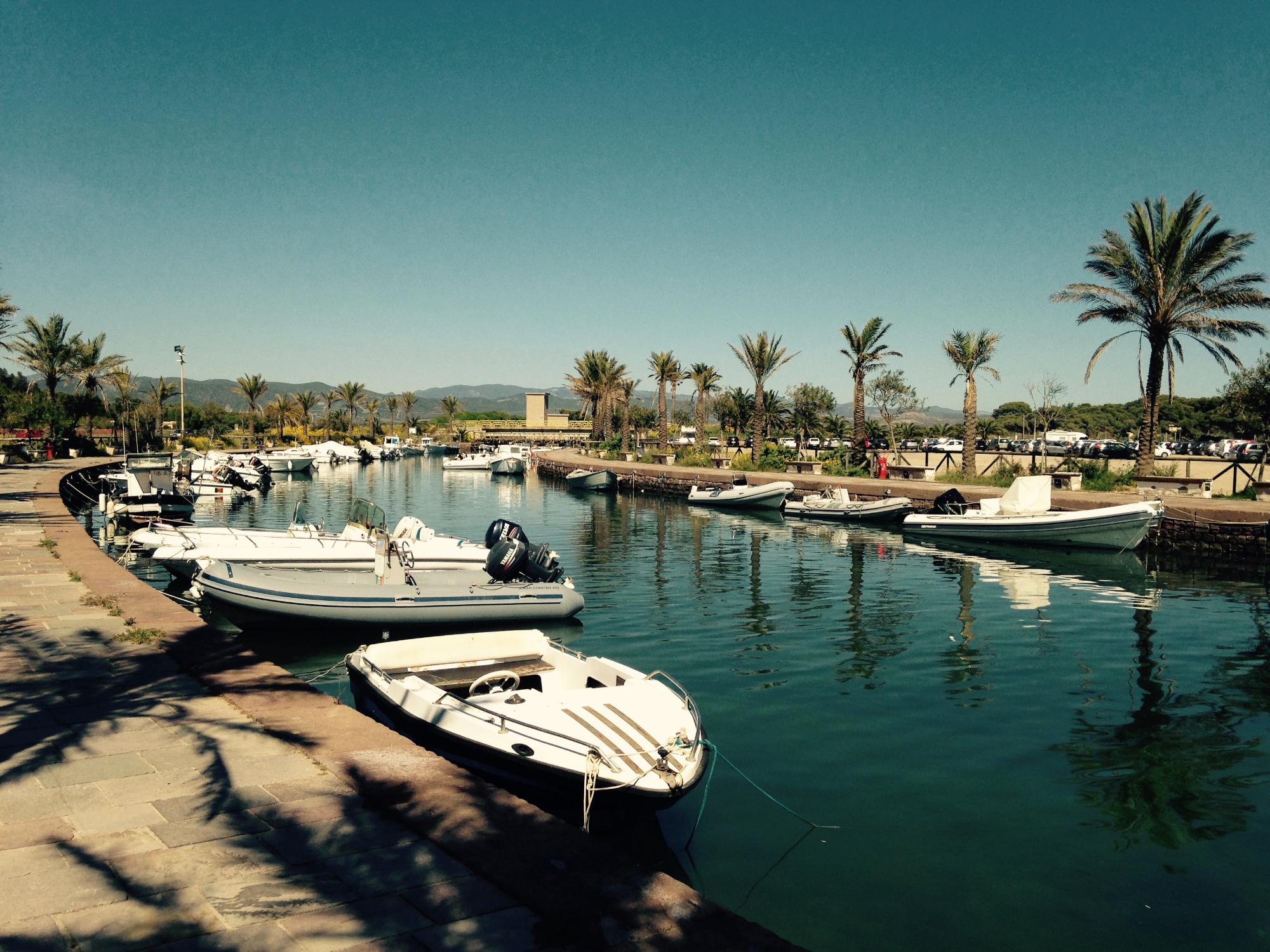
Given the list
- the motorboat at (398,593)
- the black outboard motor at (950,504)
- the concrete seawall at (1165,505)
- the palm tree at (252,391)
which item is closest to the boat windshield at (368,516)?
the motorboat at (398,593)

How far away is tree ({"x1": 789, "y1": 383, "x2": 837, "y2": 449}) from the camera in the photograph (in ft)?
264

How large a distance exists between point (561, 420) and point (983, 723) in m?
165

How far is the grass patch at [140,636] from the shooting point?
10.1 meters

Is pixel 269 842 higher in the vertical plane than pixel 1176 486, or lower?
lower

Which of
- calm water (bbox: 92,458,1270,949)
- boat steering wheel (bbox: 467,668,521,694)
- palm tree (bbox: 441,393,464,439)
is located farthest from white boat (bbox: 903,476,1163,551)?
palm tree (bbox: 441,393,464,439)

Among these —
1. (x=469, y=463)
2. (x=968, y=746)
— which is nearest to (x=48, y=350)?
(x=469, y=463)

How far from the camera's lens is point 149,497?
103 feet

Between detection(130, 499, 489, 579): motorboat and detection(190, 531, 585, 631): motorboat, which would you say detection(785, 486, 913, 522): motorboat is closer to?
detection(130, 499, 489, 579): motorboat

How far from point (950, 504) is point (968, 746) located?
76.4 feet

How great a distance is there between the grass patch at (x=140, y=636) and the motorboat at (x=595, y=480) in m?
46.0

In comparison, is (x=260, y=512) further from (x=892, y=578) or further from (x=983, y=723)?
(x=983, y=723)

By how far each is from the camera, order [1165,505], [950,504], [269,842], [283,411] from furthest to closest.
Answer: [283,411]
[950,504]
[1165,505]
[269,842]

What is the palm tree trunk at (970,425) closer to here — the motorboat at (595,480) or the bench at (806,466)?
the bench at (806,466)

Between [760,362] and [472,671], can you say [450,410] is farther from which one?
[472,671]
